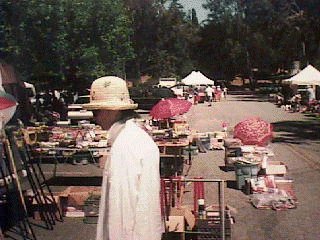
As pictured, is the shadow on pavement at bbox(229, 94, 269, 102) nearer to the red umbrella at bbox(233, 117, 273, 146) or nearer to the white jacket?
the red umbrella at bbox(233, 117, 273, 146)

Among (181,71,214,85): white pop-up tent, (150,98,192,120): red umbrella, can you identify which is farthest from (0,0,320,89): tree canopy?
(150,98,192,120): red umbrella

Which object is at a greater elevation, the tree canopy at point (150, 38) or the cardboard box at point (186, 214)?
the tree canopy at point (150, 38)

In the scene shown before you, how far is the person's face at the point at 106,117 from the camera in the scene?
96.5 inches


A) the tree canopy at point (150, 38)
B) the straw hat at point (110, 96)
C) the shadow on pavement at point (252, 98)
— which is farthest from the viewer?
the shadow on pavement at point (252, 98)

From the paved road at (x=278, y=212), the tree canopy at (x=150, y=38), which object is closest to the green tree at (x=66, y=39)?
the tree canopy at (x=150, y=38)

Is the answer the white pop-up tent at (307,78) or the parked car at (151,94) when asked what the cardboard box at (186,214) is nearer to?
the parked car at (151,94)

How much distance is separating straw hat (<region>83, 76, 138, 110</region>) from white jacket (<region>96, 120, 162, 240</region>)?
171mm

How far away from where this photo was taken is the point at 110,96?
2.48 metres

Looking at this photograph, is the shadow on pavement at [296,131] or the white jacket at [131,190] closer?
the white jacket at [131,190]

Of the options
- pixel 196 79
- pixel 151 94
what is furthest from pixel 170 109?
pixel 196 79

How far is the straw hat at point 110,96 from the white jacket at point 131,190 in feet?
A: 0.56

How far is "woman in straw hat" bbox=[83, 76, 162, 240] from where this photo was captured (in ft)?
7.41

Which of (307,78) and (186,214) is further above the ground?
(307,78)

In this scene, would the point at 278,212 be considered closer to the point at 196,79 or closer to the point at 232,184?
the point at 232,184
